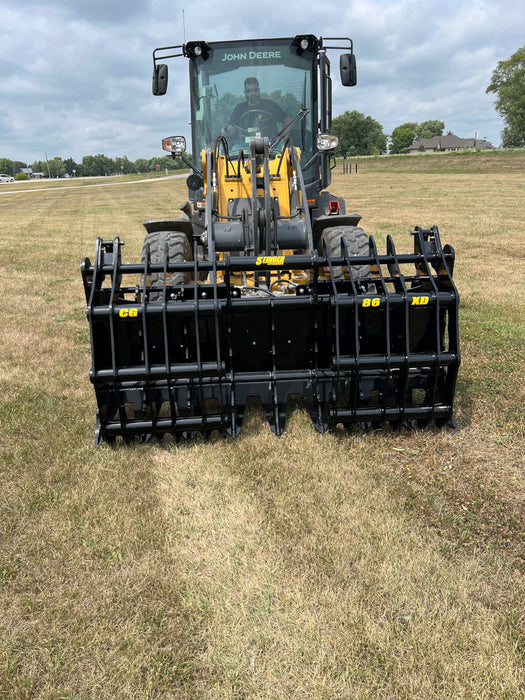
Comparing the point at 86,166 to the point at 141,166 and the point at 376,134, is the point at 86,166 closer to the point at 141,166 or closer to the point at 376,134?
the point at 141,166

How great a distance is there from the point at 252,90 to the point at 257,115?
0.95 ft

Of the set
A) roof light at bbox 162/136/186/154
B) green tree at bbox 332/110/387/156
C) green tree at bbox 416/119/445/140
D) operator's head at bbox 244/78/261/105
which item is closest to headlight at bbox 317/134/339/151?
operator's head at bbox 244/78/261/105

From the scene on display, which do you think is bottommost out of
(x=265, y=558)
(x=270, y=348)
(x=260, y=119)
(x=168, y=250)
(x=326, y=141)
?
(x=265, y=558)

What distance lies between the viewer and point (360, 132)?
337 feet

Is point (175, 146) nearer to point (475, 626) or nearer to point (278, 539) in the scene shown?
point (278, 539)

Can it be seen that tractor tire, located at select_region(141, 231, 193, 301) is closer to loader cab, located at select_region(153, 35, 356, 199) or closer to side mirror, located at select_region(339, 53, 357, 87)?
loader cab, located at select_region(153, 35, 356, 199)

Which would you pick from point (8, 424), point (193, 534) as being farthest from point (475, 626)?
point (8, 424)

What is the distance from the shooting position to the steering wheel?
6.23 meters

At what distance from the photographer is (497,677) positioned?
6.76 feet

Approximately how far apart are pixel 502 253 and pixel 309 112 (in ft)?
21.9

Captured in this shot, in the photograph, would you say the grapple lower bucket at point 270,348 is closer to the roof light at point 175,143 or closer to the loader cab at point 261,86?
the roof light at point 175,143

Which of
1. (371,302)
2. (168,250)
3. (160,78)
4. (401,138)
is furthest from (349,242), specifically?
(401,138)

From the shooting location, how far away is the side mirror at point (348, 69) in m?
5.97

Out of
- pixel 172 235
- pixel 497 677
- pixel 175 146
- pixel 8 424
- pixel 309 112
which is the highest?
pixel 309 112
